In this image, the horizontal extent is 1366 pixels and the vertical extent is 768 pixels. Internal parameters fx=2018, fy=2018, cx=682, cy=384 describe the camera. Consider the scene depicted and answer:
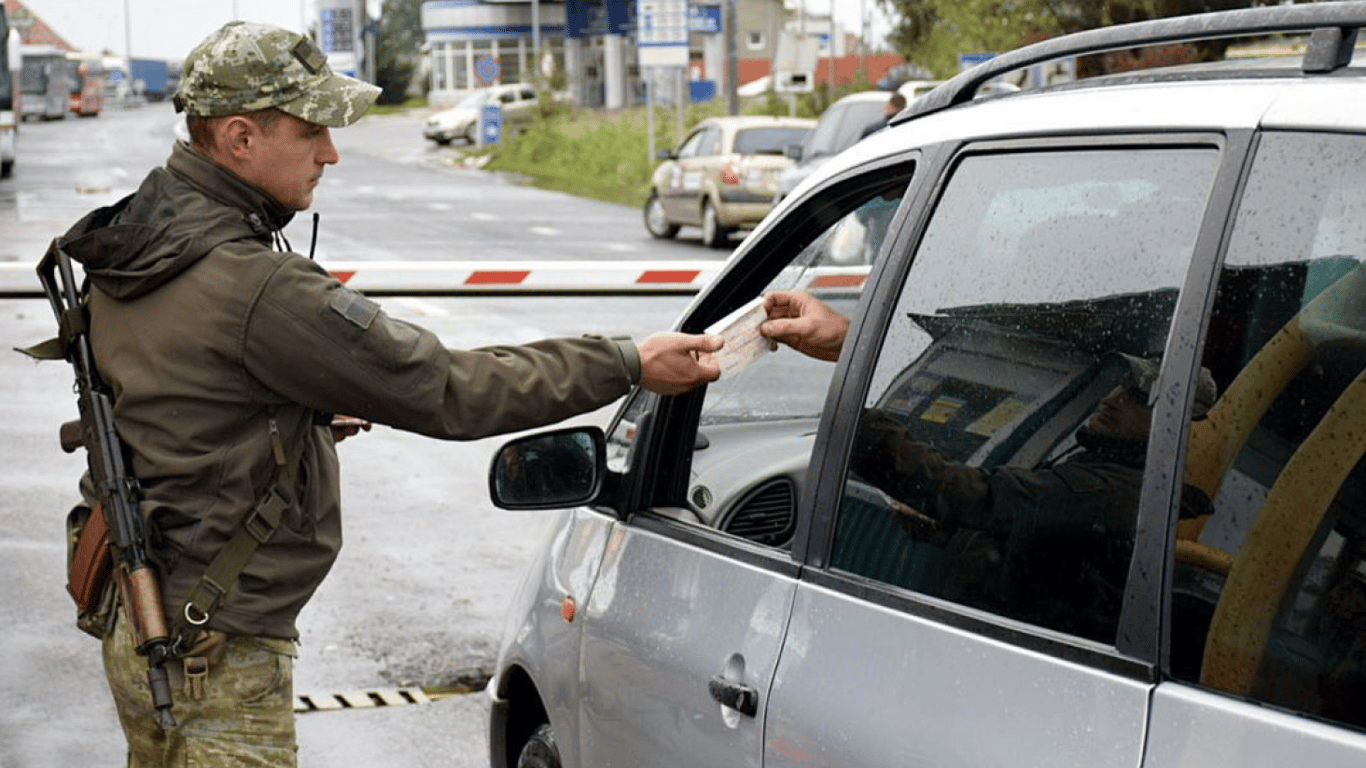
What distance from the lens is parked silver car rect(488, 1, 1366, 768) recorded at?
2.16 metres

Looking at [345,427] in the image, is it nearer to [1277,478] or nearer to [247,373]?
[247,373]

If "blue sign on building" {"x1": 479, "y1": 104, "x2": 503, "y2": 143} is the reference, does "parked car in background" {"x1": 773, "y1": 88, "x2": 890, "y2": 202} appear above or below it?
above

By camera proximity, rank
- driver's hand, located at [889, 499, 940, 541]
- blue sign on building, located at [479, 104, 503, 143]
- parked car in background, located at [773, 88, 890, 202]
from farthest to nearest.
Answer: blue sign on building, located at [479, 104, 503, 143] → parked car in background, located at [773, 88, 890, 202] → driver's hand, located at [889, 499, 940, 541]

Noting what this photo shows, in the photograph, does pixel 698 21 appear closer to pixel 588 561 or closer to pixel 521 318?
pixel 521 318

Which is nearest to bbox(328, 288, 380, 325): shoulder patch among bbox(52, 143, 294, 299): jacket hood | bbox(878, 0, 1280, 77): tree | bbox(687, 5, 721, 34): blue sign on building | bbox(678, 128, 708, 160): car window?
bbox(52, 143, 294, 299): jacket hood

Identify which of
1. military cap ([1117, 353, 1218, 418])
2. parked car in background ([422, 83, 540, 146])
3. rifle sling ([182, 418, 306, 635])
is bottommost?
parked car in background ([422, 83, 540, 146])

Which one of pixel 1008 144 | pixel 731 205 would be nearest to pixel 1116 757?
pixel 1008 144

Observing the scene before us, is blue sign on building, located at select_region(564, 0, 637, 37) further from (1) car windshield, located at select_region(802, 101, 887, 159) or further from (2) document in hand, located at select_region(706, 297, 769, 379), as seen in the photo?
(2) document in hand, located at select_region(706, 297, 769, 379)

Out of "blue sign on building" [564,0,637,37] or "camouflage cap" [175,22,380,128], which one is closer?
"camouflage cap" [175,22,380,128]

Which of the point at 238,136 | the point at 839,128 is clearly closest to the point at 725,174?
the point at 839,128

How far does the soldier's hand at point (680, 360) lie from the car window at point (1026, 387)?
509 mm

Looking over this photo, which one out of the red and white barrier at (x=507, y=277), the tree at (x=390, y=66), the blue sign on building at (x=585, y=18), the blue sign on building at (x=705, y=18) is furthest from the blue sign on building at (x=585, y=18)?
the red and white barrier at (x=507, y=277)

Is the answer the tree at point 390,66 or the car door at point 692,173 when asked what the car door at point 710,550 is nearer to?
the car door at point 692,173

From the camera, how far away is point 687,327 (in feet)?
12.2
